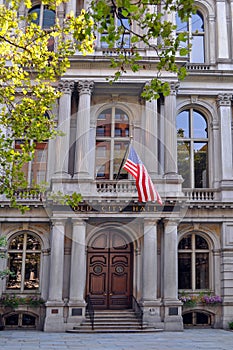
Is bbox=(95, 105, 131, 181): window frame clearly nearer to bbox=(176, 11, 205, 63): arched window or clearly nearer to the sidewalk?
bbox=(176, 11, 205, 63): arched window

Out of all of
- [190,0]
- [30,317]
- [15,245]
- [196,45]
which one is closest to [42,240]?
[15,245]

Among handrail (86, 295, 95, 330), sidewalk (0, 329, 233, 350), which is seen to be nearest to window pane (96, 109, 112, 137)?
handrail (86, 295, 95, 330)

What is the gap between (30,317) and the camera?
21109mm

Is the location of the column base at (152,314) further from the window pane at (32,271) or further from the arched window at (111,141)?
the arched window at (111,141)

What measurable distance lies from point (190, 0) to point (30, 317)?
54.6ft

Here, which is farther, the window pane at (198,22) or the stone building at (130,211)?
the window pane at (198,22)

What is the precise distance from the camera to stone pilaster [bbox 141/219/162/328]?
19.7 m

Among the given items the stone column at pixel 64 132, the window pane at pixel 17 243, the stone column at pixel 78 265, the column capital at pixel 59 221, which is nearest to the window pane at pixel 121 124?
the stone column at pixel 64 132

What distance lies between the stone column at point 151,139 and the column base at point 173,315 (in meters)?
5.60

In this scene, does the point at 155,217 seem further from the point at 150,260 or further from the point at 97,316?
the point at 97,316

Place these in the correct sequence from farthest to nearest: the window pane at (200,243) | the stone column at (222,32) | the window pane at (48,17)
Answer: the window pane at (48,17) < the stone column at (222,32) < the window pane at (200,243)

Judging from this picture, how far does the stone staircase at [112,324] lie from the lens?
1889 cm

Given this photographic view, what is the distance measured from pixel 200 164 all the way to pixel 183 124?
7.22 feet

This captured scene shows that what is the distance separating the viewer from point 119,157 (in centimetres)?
2278
